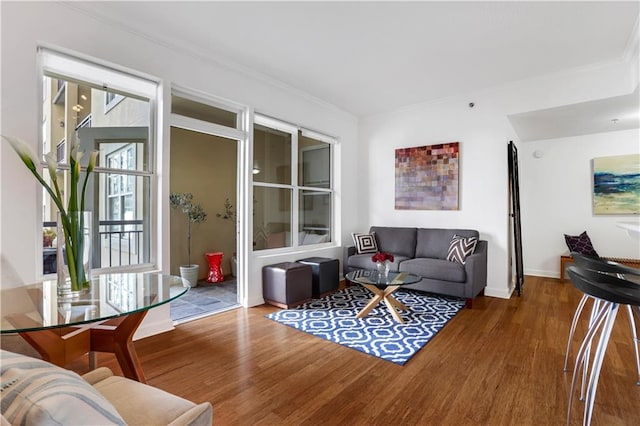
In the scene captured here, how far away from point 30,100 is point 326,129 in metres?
3.57

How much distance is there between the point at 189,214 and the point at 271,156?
1.81m

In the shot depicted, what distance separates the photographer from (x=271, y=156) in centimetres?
436

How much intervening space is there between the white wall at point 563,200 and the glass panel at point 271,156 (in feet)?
12.8

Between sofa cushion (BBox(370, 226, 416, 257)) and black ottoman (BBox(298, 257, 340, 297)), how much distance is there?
0.97 meters

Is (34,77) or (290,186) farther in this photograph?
(290,186)

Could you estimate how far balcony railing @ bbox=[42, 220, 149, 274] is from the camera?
9.46 feet

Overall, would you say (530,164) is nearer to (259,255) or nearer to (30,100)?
(259,255)

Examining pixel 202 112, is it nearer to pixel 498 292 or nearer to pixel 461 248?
pixel 461 248

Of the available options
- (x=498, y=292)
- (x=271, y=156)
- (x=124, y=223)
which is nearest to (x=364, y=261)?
(x=498, y=292)

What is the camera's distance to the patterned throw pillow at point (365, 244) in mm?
4996

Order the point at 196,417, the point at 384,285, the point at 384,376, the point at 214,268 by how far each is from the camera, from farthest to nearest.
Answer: the point at 214,268, the point at 384,285, the point at 384,376, the point at 196,417

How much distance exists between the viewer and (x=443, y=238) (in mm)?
4570

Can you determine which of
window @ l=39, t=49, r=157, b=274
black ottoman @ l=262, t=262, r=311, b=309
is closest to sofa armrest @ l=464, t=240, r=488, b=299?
black ottoman @ l=262, t=262, r=311, b=309

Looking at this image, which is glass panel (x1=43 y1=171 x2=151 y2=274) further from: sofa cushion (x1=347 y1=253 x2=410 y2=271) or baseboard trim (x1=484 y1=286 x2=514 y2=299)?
baseboard trim (x1=484 y1=286 x2=514 y2=299)
